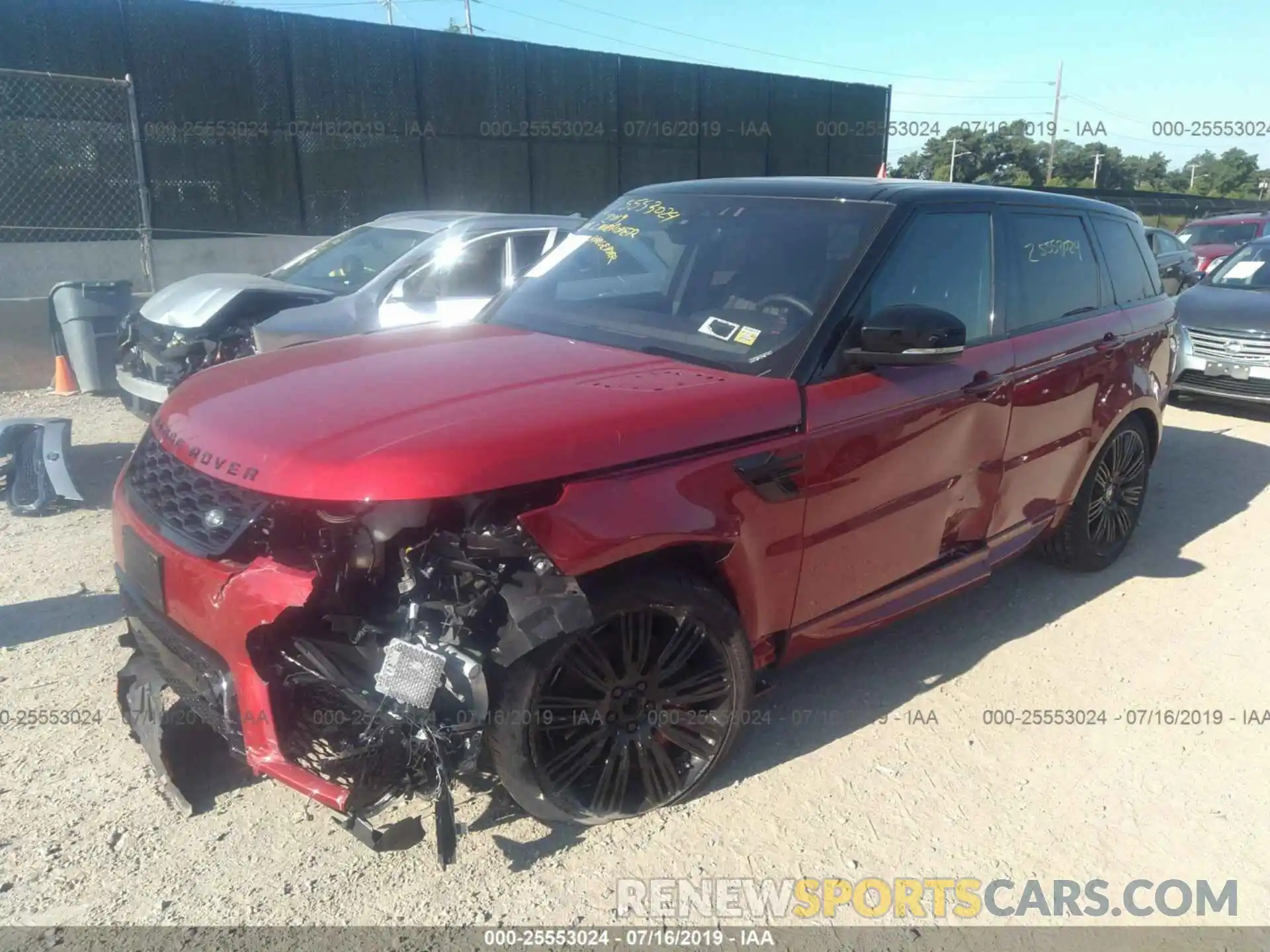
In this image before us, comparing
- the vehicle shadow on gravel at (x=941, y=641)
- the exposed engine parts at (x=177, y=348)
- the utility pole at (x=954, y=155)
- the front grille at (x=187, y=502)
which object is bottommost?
the vehicle shadow on gravel at (x=941, y=641)

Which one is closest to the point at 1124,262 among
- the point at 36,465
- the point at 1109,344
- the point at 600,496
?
the point at 1109,344

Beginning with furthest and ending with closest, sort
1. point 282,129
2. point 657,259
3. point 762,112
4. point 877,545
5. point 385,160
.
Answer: point 762,112, point 385,160, point 282,129, point 657,259, point 877,545

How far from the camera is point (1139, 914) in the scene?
271cm

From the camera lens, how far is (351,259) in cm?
801

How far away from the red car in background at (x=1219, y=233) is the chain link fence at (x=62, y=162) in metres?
15.8

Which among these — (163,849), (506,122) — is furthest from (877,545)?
(506,122)

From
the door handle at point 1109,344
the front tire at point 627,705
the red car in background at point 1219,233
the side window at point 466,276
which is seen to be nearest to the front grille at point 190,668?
the front tire at point 627,705

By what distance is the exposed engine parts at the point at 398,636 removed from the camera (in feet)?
7.95

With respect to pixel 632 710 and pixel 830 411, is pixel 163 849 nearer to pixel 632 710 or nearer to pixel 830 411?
pixel 632 710

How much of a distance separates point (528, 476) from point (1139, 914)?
2.18 metres

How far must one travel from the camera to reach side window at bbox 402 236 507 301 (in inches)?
285

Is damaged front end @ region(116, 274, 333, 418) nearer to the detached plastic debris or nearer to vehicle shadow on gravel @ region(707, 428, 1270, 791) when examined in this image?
the detached plastic debris

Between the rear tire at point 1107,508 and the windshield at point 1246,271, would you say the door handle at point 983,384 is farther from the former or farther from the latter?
the windshield at point 1246,271

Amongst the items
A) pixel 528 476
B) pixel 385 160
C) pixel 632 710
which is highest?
pixel 385 160
